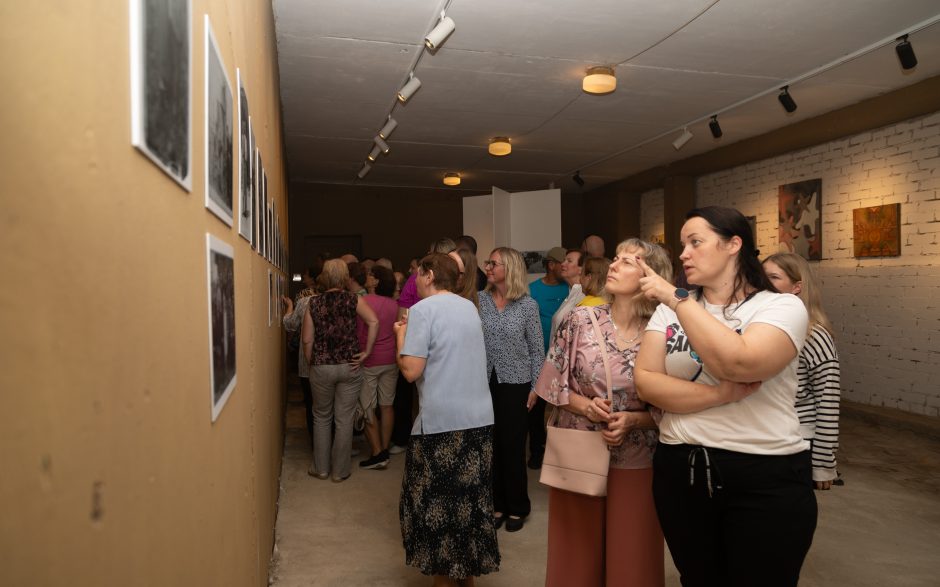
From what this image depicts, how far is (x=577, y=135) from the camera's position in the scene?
27.7 feet

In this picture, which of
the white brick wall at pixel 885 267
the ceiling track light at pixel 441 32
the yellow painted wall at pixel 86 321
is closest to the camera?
the yellow painted wall at pixel 86 321

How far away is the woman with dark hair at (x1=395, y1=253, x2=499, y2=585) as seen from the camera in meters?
2.86

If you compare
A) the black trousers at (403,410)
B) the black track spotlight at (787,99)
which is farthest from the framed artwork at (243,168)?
the black track spotlight at (787,99)

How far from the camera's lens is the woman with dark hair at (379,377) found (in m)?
5.29

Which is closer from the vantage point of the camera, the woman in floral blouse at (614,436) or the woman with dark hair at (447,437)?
the woman in floral blouse at (614,436)

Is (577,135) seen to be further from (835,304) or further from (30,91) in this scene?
(30,91)

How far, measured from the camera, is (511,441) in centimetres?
399

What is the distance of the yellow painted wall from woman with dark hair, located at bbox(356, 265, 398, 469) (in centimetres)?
447

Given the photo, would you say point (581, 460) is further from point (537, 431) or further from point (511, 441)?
point (537, 431)

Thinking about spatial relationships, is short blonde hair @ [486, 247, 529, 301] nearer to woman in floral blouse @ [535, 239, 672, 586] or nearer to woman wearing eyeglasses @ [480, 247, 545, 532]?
woman wearing eyeglasses @ [480, 247, 545, 532]

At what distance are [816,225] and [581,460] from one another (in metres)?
6.75

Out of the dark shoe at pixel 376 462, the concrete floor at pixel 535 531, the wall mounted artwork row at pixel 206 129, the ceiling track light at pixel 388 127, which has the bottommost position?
the concrete floor at pixel 535 531

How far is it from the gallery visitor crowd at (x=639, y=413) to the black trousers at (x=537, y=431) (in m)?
1.22

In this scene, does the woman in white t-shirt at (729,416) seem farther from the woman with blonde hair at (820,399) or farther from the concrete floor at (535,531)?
the concrete floor at (535,531)
